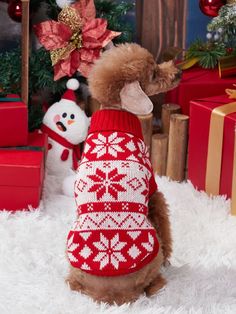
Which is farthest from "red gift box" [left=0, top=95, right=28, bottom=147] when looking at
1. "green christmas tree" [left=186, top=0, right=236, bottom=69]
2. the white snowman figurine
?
"green christmas tree" [left=186, top=0, right=236, bottom=69]

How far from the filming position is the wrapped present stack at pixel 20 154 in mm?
1771

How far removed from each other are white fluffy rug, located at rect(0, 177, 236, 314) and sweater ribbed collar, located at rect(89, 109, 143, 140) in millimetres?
373

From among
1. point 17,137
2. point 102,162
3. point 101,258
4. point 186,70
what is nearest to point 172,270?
point 101,258

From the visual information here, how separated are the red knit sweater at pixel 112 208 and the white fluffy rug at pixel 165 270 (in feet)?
0.38

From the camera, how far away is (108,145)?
4.20 ft

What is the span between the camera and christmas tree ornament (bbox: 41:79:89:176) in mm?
2051

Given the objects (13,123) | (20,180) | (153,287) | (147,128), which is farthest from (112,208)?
(147,128)

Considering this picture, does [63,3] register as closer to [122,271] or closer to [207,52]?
[207,52]

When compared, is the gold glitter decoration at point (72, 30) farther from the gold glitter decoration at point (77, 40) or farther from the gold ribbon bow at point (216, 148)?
the gold ribbon bow at point (216, 148)

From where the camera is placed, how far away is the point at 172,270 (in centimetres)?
148

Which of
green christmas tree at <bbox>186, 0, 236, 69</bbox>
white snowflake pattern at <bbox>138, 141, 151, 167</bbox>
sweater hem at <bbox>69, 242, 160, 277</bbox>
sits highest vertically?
green christmas tree at <bbox>186, 0, 236, 69</bbox>

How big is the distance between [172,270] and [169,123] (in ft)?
2.29

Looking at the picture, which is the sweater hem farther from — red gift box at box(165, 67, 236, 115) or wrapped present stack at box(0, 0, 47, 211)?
red gift box at box(165, 67, 236, 115)

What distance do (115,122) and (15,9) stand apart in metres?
0.89
